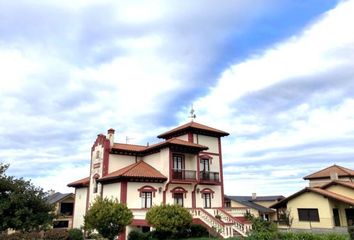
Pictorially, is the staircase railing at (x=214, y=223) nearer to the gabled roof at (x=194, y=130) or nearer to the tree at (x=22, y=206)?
the gabled roof at (x=194, y=130)

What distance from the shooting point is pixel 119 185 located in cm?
2905

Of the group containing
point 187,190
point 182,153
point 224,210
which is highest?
point 182,153

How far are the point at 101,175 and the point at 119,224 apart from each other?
11601 millimetres

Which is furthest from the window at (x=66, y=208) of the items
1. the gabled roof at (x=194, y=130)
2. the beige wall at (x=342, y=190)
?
the beige wall at (x=342, y=190)

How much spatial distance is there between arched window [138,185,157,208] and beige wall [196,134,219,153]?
24.0 feet

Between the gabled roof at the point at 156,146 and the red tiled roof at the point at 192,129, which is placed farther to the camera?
the red tiled roof at the point at 192,129

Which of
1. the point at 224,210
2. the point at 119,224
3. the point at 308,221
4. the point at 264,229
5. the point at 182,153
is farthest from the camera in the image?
the point at 308,221

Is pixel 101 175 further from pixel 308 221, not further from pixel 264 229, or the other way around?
pixel 308 221

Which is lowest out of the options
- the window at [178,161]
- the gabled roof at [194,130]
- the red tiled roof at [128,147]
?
the window at [178,161]

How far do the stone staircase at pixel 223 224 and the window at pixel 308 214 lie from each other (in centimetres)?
1112

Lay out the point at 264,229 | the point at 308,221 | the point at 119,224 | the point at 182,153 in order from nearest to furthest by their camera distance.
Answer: the point at 264,229 < the point at 119,224 < the point at 182,153 < the point at 308,221

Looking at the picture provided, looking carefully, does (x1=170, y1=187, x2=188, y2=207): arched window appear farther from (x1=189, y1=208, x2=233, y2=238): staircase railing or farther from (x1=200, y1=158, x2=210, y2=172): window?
(x1=189, y1=208, x2=233, y2=238): staircase railing

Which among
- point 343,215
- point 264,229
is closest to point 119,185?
point 264,229

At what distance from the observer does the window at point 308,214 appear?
33.2 metres
